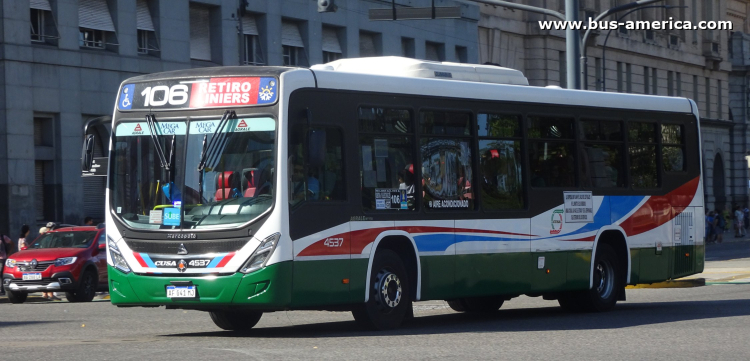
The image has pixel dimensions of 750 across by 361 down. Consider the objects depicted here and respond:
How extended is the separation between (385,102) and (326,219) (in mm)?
1733

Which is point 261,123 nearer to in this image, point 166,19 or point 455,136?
point 455,136

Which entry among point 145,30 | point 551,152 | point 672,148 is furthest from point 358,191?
point 145,30

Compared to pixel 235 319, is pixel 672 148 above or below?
above

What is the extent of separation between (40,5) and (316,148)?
2164 cm

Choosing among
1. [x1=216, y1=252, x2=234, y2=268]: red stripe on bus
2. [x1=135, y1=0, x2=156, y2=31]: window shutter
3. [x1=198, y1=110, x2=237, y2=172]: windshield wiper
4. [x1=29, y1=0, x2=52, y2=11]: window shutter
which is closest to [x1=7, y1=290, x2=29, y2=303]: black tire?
[x1=29, y1=0, x2=52, y2=11]: window shutter

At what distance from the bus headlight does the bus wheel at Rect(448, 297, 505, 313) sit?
17.6 feet

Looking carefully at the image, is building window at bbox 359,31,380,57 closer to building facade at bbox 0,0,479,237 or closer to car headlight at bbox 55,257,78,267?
building facade at bbox 0,0,479,237

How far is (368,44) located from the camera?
45.0 meters

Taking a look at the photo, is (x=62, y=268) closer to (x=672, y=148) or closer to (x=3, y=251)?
(x=3, y=251)

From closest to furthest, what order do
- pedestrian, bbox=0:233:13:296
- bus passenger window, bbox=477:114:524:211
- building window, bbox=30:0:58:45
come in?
1. bus passenger window, bbox=477:114:524:211
2. pedestrian, bbox=0:233:13:296
3. building window, bbox=30:0:58:45

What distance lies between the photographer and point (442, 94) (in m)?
15.3

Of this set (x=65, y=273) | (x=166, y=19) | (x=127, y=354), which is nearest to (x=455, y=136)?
(x=127, y=354)

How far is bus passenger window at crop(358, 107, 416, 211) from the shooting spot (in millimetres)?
14141

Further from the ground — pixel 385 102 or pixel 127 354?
pixel 385 102
